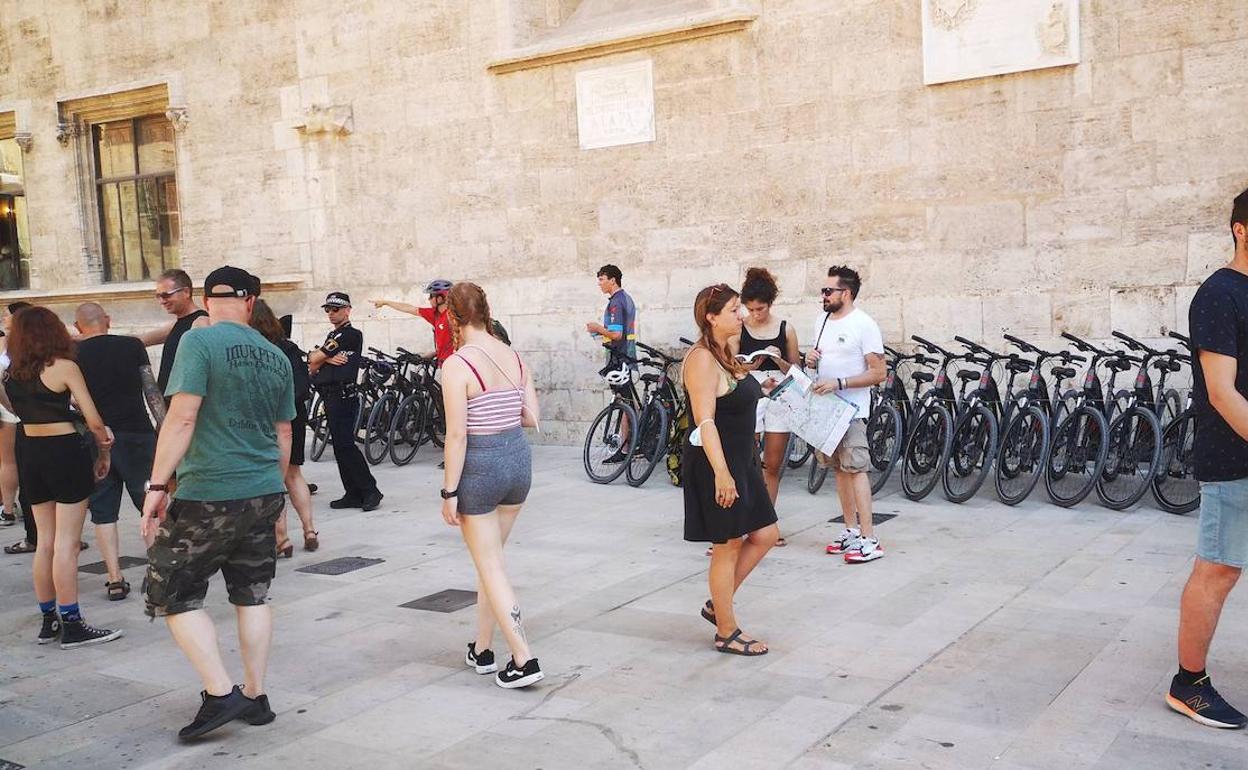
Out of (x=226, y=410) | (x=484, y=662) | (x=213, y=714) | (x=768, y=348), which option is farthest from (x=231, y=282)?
(x=768, y=348)

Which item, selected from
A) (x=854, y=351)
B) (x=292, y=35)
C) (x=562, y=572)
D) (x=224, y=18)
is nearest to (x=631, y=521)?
(x=562, y=572)

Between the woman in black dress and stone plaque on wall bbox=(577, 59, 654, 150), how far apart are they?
21.3ft

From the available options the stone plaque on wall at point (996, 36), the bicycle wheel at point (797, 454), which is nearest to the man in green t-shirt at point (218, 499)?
the bicycle wheel at point (797, 454)

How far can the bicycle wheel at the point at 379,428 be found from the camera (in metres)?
11.7

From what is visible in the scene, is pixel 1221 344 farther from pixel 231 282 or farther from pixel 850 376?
pixel 231 282

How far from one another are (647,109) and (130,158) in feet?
27.7

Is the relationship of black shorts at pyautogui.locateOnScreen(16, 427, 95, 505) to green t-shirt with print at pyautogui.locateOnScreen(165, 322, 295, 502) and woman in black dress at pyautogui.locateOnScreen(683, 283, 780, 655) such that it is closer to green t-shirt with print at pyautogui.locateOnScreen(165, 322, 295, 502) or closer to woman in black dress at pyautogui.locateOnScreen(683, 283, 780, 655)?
green t-shirt with print at pyautogui.locateOnScreen(165, 322, 295, 502)

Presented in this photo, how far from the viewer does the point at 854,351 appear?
7.15 meters

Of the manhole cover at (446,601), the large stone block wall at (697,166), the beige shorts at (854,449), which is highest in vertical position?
the large stone block wall at (697,166)

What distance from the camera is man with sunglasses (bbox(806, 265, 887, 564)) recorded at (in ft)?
22.7

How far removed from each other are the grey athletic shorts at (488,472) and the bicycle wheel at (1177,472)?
485cm

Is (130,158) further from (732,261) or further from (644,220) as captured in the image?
(732,261)

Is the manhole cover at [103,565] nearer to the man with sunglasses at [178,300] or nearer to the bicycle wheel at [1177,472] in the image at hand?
the man with sunglasses at [178,300]

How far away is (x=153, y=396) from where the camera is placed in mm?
6582
